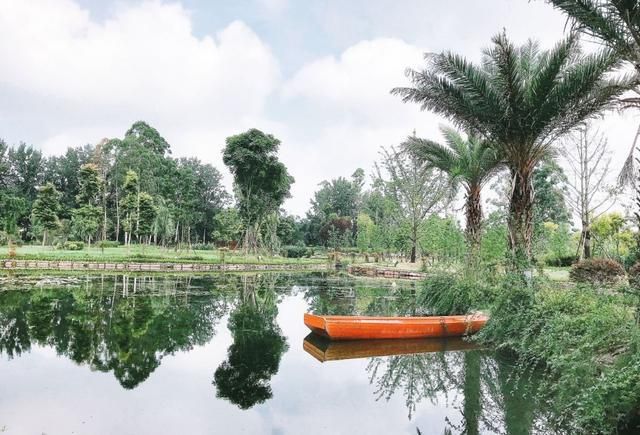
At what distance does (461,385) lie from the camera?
6477 millimetres

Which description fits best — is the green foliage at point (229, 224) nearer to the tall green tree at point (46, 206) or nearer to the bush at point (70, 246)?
the bush at point (70, 246)

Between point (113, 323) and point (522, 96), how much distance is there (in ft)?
32.3

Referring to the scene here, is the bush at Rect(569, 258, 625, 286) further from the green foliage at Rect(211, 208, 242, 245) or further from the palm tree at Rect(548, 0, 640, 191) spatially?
the green foliage at Rect(211, 208, 242, 245)

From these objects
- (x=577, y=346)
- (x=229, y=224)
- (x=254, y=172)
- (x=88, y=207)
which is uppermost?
(x=254, y=172)

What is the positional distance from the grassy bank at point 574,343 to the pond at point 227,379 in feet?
1.40

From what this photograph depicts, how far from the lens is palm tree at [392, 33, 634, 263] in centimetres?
942

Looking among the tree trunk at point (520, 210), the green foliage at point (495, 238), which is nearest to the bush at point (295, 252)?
the green foliage at point (495, 238)

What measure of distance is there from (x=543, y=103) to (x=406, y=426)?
762 cm

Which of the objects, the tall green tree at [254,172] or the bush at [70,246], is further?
the tall green tree at [254,172]

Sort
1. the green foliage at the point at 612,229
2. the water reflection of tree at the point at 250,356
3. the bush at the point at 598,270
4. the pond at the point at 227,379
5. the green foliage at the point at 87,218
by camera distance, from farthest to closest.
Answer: the green foliage at the point at 87,218, the green foliage at the point at 612,229, the bush at the point at 598,270, the water reflection of tree at the point at 250,356, the pond at the point at 227,379

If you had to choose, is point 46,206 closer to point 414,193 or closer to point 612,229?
point 414,193

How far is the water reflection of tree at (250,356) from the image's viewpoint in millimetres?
5942

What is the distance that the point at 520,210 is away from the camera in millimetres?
10359

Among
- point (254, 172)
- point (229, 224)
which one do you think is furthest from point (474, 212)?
point (229, 224)
